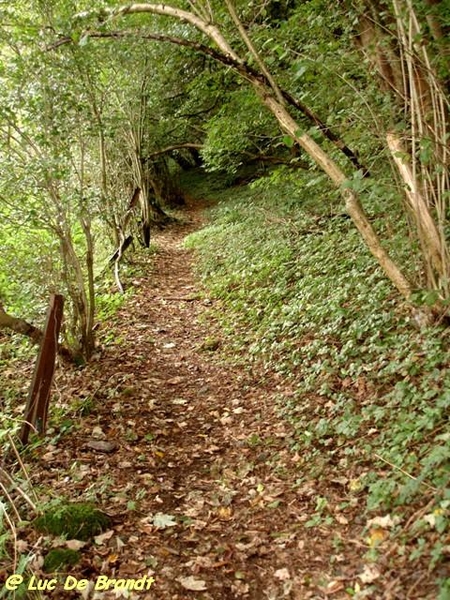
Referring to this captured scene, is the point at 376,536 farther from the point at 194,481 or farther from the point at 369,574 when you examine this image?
the point at 194,481

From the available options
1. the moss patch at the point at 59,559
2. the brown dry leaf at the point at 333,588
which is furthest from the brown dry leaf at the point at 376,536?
the moss patch at the point at 59,559

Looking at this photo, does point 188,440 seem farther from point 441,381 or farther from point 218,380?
point 441,381

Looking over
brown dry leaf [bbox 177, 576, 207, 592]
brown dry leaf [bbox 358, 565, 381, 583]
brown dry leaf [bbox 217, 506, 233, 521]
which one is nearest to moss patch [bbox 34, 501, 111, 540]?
brown dry leaf [bbox 177, 576, 207, 592]

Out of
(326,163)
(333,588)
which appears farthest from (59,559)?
(326,163)

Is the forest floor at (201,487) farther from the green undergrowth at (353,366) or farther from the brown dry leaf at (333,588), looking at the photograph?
the green undergrowth at (353,366)

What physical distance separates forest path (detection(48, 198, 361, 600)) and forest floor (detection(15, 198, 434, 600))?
10 mm

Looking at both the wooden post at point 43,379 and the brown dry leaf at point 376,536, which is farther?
the wooden post at point 43,379

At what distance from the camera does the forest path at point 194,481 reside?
3238 mm

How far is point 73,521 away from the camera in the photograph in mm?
3605

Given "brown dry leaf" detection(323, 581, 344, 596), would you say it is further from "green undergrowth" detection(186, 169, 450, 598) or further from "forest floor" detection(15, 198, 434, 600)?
"green undergrowth" detection(186, 169, 450, 598)

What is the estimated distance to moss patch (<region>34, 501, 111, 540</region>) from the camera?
3.54 m

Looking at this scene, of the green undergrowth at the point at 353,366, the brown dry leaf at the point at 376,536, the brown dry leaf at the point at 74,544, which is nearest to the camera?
the brown dry leaf at the point at 376,536

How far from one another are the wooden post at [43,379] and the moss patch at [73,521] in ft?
4.25

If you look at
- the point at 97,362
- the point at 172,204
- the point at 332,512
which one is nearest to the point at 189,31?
the point at 97,362
